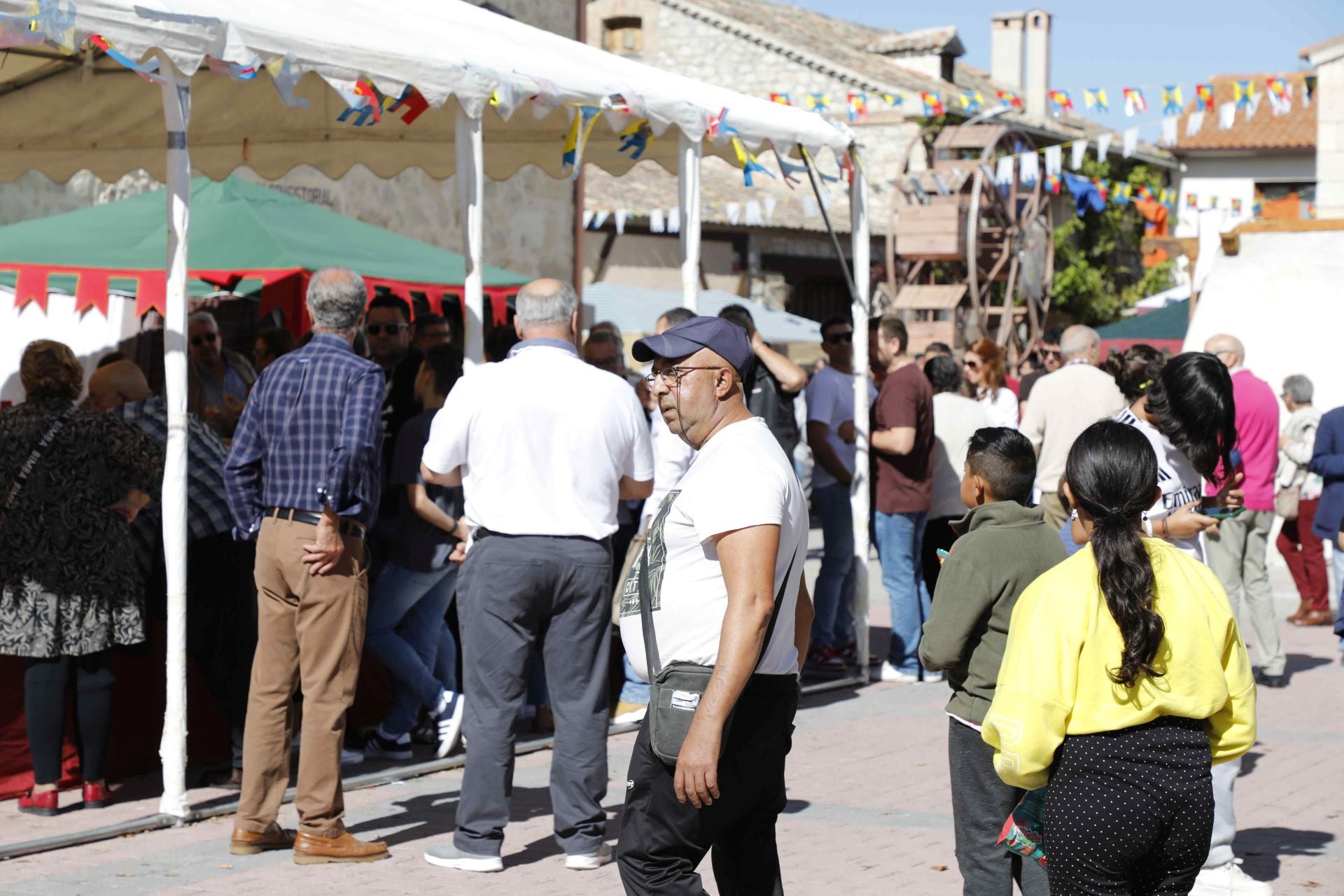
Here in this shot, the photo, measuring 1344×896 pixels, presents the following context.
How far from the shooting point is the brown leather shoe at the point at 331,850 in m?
5.24

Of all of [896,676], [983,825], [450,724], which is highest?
[983,825]

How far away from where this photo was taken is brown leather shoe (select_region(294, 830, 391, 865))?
5242 mm

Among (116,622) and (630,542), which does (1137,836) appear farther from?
(630,542)

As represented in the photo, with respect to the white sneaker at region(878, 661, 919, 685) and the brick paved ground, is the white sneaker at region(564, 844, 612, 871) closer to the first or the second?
the brick paved ground

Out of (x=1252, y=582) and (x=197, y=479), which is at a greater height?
(x=197, y=479)

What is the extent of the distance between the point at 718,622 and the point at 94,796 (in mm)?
3487

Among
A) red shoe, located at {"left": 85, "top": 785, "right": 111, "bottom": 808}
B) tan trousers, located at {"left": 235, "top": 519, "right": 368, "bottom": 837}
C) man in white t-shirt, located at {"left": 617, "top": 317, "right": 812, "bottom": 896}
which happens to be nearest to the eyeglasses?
man in white t-shirt, located at {"left": 617, "top": 317, "right": 812, "bottom": 896}

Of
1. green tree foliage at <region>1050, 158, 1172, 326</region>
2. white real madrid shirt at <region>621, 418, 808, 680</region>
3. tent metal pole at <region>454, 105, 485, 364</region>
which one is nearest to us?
white real madrid shirt at <region>621, 418, 808, 680</region>

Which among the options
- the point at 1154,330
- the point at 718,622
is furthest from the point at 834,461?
the point at 1154,330

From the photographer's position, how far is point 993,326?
28766mm

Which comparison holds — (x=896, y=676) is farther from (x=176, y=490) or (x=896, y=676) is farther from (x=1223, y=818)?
(x=176, y=490)

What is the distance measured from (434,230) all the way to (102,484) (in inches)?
388

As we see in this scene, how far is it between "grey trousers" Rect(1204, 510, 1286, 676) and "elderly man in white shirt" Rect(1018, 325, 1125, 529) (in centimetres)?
110

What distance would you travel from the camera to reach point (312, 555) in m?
5.13
